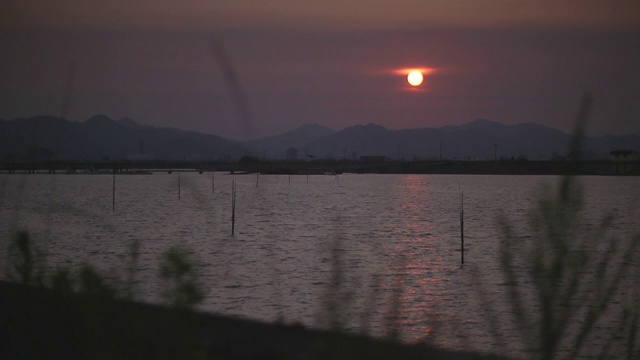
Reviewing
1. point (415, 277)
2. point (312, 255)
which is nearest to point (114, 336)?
point (415, 277)

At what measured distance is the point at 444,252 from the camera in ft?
131

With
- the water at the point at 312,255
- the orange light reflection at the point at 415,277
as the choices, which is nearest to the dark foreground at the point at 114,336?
the water at the point at 312,255

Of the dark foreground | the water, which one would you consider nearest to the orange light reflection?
the water

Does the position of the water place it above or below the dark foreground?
A: below

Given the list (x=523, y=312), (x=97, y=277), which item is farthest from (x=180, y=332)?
(x=523, y=312)

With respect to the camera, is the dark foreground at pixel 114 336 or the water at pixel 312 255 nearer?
the dark foreground at pixel 114 336

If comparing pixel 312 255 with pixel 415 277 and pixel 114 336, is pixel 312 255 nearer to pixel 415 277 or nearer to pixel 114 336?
pixel 415 277

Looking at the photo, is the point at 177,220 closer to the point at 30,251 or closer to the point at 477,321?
the point at 477,321

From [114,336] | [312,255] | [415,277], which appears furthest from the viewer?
[312,255]

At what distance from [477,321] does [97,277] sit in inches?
675

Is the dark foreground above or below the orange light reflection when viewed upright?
above

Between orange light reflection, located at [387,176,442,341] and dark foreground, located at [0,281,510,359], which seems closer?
dark foreground, located at [0,281,510,359]

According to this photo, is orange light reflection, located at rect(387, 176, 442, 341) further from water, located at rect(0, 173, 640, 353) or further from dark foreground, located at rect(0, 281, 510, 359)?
dark foreground, located at rect(0, 281, 510, 359)

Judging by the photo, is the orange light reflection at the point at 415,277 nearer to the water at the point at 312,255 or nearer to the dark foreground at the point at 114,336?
the water at the point at 312,255
